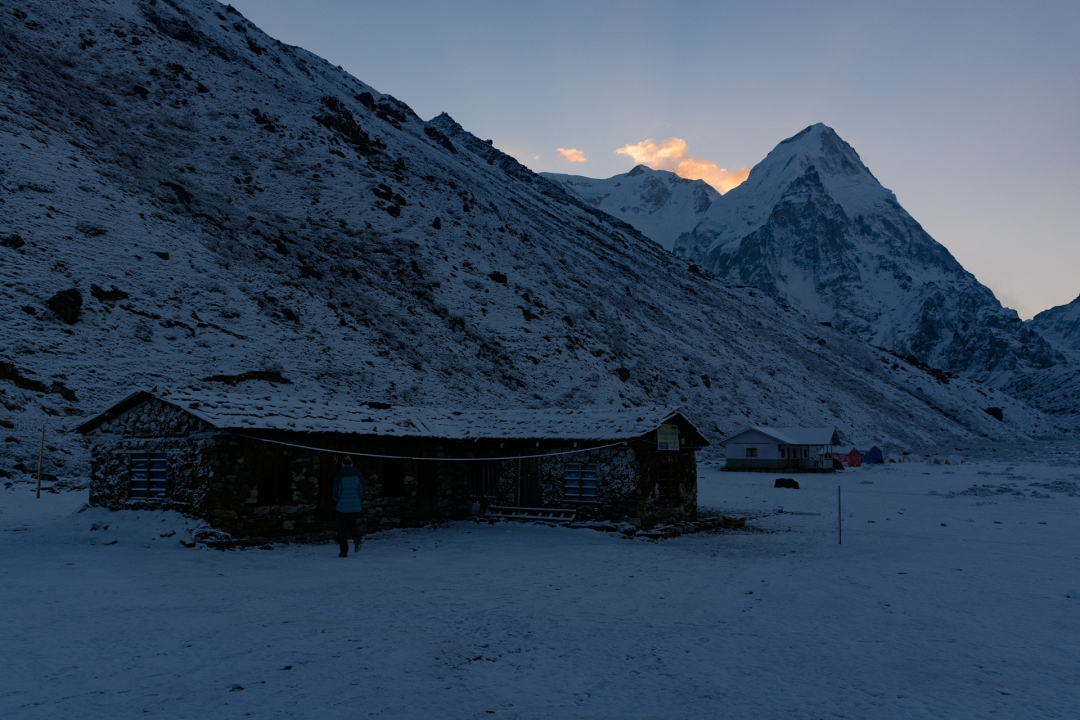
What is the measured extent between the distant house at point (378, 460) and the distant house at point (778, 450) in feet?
112

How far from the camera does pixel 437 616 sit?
35.0ft

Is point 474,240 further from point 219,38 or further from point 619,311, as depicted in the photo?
point 219,38

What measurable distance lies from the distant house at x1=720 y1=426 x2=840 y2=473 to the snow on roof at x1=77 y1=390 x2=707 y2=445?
112 ft

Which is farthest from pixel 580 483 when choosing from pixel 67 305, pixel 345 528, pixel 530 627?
pixel 67 305

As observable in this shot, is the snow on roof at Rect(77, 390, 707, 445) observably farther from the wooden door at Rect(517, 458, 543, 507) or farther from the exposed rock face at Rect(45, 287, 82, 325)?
the exposed rock face at Rect(45, 287, 82, 325)

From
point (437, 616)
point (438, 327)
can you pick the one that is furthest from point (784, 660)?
point (438, 327)

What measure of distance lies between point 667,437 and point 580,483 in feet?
11.1

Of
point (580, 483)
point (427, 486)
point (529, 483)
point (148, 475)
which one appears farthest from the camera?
point (529, 483)

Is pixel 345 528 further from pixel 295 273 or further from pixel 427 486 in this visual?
pixel 295 273

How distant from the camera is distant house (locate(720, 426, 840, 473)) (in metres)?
56.4

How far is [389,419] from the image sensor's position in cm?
2291

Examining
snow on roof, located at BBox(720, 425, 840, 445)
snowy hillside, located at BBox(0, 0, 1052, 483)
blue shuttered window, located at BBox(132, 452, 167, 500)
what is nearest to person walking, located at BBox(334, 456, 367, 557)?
blue shuttered window, located at BBox(132, 452, 167, 500)

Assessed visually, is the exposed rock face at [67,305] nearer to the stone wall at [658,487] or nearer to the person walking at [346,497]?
the person walking at [346,497]

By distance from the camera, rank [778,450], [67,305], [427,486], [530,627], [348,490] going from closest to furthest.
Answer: [530,627] < [348,490] < [427,486] < [67,305] < [778,450]
